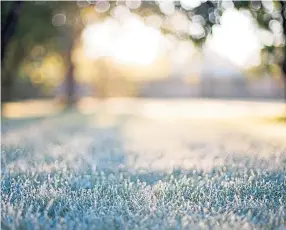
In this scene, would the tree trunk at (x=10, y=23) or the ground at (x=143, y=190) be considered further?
the tree trunk at (x=10, y=23)

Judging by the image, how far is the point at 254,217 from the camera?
4105 mm

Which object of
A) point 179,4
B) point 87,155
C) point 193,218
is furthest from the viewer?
point 179,4

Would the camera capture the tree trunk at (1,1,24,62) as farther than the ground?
Yes

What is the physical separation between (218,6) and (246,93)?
46.1m

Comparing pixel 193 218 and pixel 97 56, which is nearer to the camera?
pixel 193 218

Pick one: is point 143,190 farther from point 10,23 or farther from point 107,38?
point 107,38

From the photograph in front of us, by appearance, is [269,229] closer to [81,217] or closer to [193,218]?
[193,218]

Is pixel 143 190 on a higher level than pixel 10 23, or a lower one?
lower

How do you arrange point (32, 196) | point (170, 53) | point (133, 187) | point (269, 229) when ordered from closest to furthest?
point (269, 229) → point (32, 196) → point (133, 187) → point (170, 53)

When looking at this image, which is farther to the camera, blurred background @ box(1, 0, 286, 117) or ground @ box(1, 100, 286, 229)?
blurred background @ box(1, 0, 286, 117)

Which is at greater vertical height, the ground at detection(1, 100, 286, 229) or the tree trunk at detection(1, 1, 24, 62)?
the tree trunk at detection(1, 1, 24, 62)

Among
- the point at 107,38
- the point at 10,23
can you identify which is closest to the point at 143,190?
the point at 10,23

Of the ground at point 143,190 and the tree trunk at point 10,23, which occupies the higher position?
the tree trunk at point 10,23

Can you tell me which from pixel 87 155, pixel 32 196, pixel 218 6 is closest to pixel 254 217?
pixel 32 196
